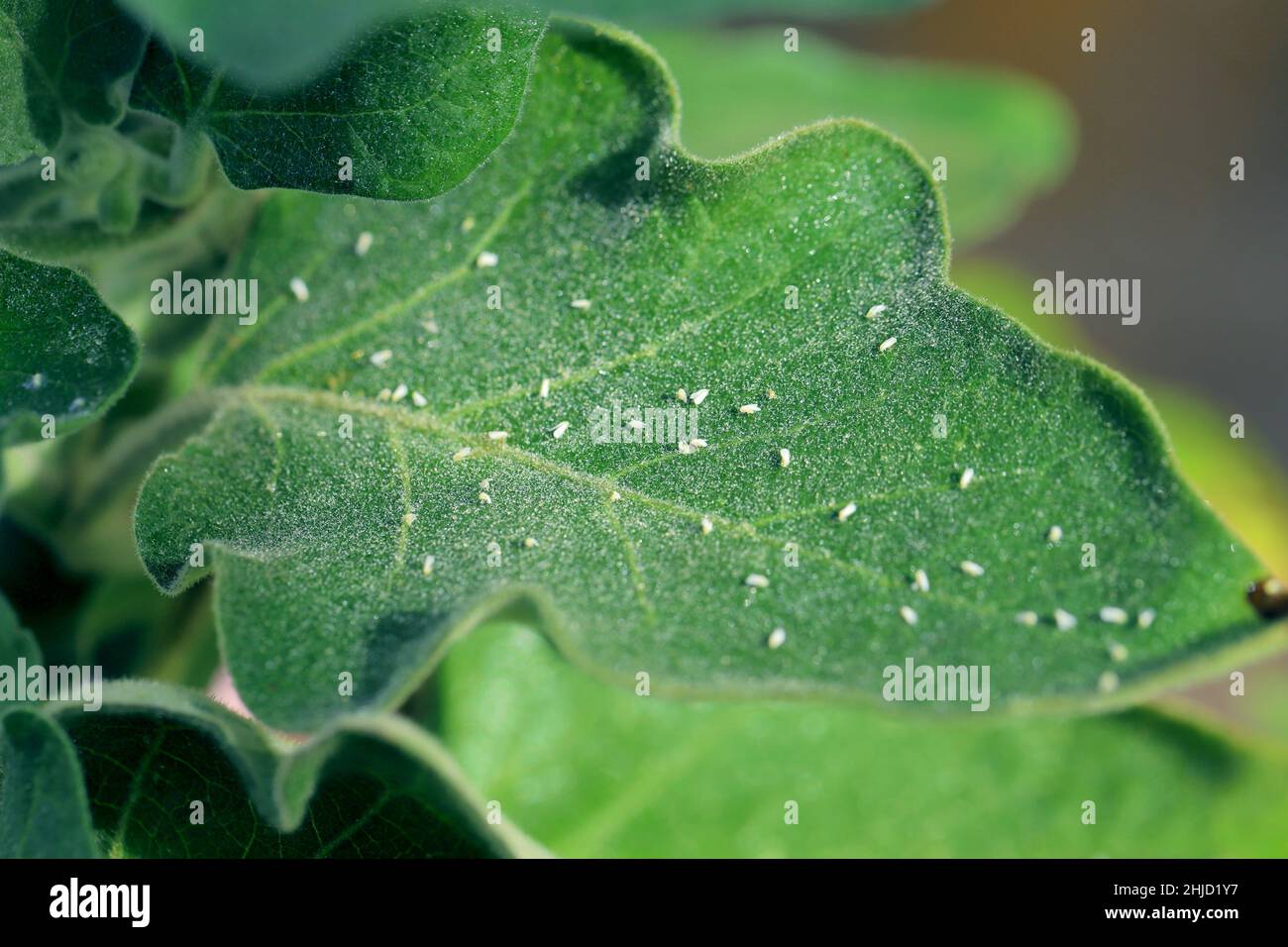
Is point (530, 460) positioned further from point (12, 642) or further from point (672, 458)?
point (12, 642)

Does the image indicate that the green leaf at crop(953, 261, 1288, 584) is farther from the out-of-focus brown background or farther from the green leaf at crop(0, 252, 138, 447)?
the green leaf at crop(0, 252, 138, 447)

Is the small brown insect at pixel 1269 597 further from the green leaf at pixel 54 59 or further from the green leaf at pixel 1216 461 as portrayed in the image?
the green leaf at pixel 1216 461

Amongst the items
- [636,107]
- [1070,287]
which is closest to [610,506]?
[636,107]

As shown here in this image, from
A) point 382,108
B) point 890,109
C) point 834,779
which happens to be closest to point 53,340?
point 382,108

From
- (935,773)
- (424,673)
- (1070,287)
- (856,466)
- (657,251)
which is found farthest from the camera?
(1070,287)

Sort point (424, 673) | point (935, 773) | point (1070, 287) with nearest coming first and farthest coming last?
point (424, 673) < point (935, 773) < point (1070, 287)

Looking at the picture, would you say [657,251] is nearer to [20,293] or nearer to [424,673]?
[424,673]

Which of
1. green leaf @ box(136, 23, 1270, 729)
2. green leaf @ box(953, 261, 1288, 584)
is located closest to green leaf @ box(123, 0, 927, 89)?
green leaf @ box(136, 23, 1270, 729)
